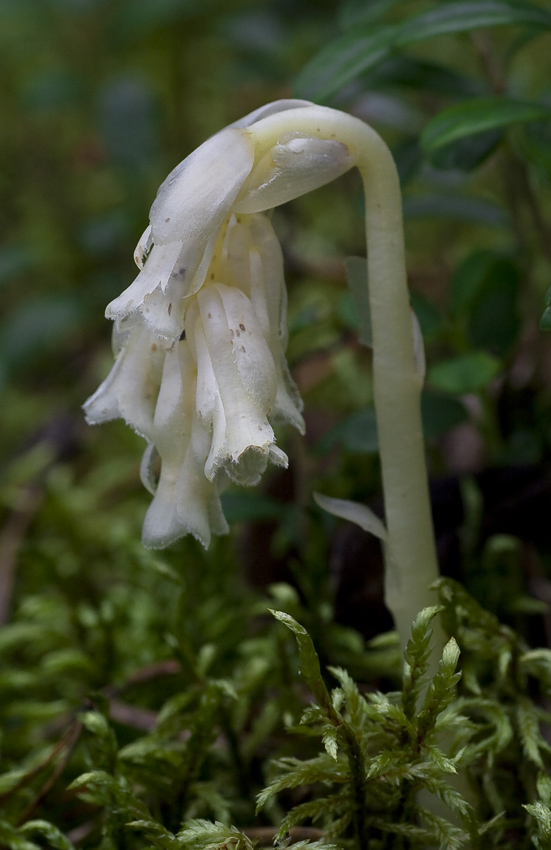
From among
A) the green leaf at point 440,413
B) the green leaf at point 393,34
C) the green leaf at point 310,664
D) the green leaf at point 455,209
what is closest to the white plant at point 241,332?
the green leaf at point 310,664

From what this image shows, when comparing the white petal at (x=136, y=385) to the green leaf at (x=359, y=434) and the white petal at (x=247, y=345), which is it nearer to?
the white petal at (x=247, y=345)

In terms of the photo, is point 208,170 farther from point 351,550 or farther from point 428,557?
point 351,550

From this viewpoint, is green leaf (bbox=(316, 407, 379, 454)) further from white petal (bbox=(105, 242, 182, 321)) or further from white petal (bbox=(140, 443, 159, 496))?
white petal (bbox=(105, 242, 182, 321))

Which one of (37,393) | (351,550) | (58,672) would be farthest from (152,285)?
(37,393)

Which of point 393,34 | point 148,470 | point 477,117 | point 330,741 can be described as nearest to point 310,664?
point 330,741

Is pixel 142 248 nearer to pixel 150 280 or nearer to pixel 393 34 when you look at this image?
pixel 150 280
